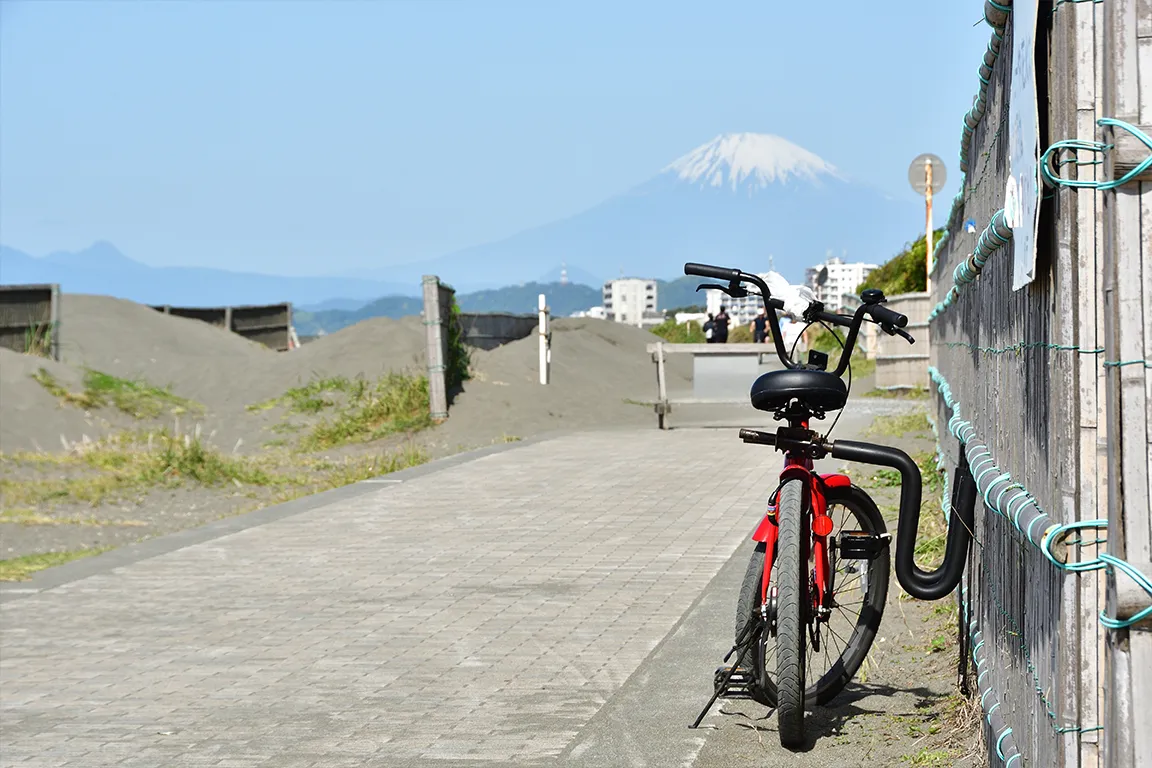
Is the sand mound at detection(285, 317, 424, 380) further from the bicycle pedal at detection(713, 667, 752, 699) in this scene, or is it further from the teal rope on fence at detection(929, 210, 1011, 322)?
the bicycle pedal at detection(713, 667, 752, 699)

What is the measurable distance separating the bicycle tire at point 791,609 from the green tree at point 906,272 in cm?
2212

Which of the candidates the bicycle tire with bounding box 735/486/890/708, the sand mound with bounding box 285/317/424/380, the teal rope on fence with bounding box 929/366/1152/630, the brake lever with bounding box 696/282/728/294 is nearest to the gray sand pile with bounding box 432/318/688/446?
the sand mound with bounding box 285/317/424/380

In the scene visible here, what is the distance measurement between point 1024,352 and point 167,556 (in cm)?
793

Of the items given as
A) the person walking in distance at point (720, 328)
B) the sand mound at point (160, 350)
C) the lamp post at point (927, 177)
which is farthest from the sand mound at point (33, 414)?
the person walking in distance at point (720, 328)

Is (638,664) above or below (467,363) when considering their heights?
below

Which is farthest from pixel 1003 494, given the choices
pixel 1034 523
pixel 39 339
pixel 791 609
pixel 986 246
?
pixel 39 339

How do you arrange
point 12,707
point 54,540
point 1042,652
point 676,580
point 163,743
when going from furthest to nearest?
point 54,540
point 676,580
point 12,707
point 163,743
point 1042,652

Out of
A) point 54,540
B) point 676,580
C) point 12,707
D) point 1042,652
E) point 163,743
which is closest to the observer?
point 1042,652

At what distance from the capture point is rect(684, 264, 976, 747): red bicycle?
16.4ft

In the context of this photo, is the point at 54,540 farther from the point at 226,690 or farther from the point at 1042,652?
the point at 1042,652

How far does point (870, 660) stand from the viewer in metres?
6.43

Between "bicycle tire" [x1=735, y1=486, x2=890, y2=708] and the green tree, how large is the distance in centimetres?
2154

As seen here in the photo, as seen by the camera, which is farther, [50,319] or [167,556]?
[50,319]

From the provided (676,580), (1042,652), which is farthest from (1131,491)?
(676,580)
